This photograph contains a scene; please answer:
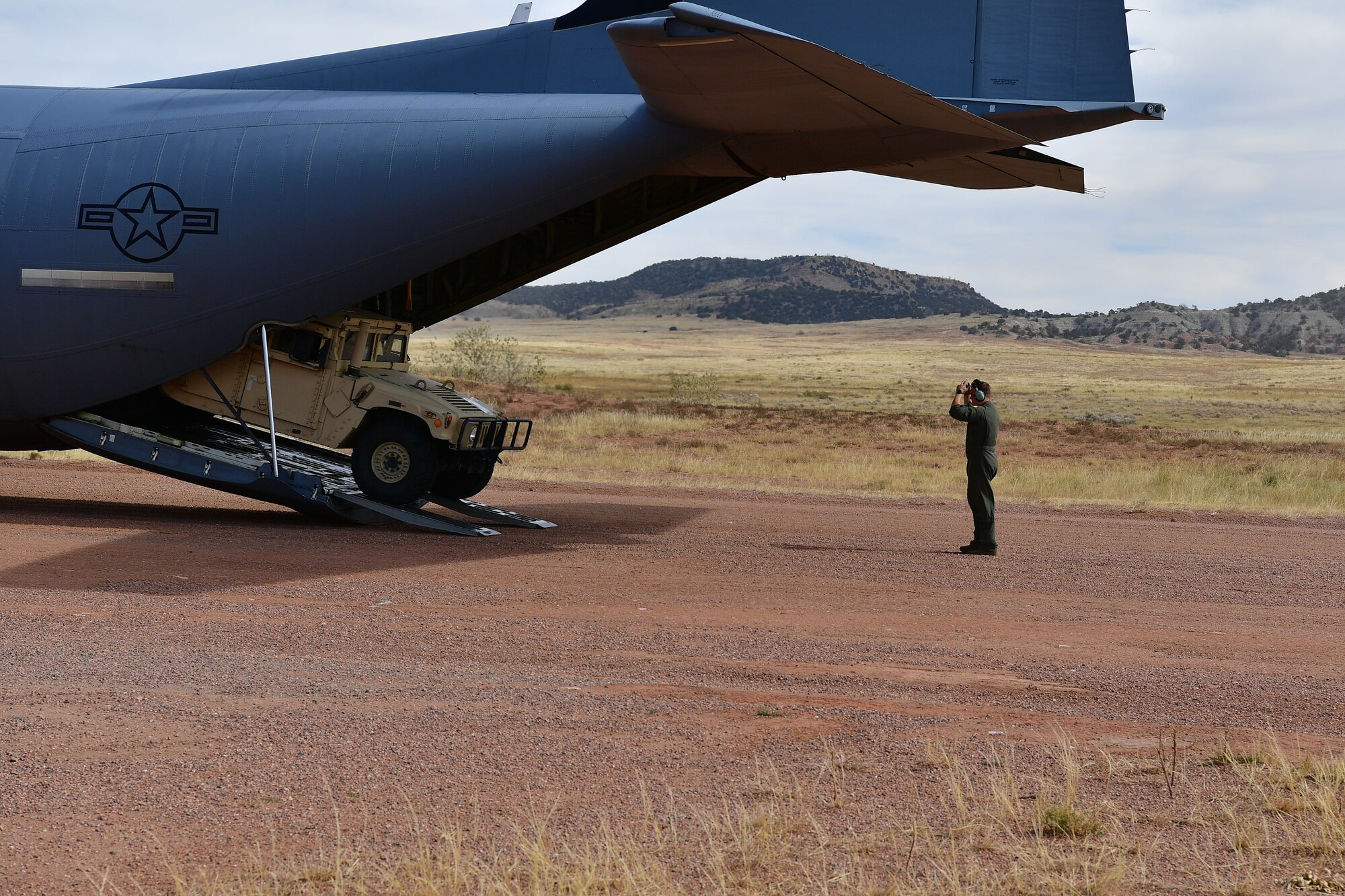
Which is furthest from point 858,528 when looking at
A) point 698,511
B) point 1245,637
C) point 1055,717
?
point 1055,717

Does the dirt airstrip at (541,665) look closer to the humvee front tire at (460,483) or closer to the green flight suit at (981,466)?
the green flight suit at (981,466)

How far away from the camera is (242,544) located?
13.1 meters

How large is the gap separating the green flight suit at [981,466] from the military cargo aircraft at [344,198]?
9.66 ft

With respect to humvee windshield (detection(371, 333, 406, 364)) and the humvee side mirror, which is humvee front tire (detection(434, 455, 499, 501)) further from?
the humvee side mirror

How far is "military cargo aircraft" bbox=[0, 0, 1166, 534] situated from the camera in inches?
551

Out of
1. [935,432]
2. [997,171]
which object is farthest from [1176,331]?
[997,171]

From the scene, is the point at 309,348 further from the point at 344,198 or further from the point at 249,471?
the point at 344,198

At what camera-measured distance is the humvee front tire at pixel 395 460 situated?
14.5m

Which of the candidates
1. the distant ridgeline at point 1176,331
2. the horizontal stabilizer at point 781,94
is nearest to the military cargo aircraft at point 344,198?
the horizontal stabilizer at point 781,94

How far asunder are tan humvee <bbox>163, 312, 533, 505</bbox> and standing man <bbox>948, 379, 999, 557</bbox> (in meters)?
5.06

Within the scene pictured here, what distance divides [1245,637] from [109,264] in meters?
12.3

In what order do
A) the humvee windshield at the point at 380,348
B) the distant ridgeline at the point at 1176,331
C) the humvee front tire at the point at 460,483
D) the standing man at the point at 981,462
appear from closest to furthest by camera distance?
the standing man at the point at 981,462, the humvee windshield at the point at 380,348, the humvee front tire at the point at 460,483, the distant ridgeline at the point at 1176,331

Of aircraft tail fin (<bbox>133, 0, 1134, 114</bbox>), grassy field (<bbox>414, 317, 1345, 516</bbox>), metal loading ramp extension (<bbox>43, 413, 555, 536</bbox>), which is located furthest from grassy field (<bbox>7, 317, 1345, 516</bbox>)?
aircraft tail fin (<bbox>133, 0, 1134, 114</bbox>)

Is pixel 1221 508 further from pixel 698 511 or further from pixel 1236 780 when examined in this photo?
pixel 1236 780
